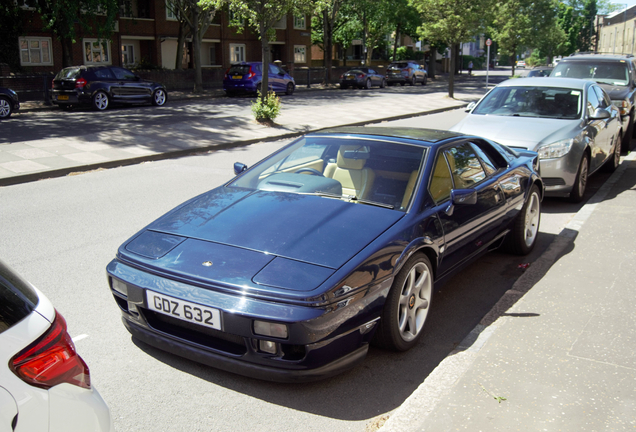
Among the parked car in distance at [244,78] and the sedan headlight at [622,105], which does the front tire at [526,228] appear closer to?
the sedan headlight at [622,105]

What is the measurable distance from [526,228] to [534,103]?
3.95 meters

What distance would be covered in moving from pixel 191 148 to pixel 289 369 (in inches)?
432

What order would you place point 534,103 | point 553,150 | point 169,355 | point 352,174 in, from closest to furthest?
point 169,355 < point 352,174 < point 553,150 < point 534,103

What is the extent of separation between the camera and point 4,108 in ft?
58.5

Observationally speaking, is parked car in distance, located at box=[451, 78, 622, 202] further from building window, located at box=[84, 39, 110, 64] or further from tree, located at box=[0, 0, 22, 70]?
building window, located at box=[84, 39, 110, 64]

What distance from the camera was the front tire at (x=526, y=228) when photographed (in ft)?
19.5

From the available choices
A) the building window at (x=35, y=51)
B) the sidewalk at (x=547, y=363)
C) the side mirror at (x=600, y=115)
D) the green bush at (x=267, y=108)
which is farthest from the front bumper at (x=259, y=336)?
the building window at (x=35, y=51)

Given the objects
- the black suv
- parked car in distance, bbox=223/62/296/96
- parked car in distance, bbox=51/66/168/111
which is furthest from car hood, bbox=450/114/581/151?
parked car in distance, bbox=223/62/296/96

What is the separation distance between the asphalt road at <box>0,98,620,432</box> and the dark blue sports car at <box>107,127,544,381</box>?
0.21 meters

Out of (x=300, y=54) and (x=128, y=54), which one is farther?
(x=300, y=54)

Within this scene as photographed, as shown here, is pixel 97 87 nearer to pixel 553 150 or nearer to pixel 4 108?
pixel 4 108

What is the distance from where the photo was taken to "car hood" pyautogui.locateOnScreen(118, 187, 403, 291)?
11.0ft

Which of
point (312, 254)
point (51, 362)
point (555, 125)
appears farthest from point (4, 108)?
point (51, 362)

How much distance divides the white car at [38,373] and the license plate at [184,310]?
1117 mm
